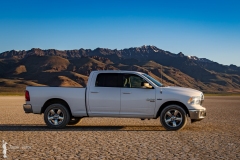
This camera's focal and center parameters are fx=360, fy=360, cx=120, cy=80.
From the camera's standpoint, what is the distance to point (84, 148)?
8.20 m

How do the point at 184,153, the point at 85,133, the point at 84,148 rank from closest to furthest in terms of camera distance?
1. the point at 184,153
2. the point at 84,148
3. the point at 85,133

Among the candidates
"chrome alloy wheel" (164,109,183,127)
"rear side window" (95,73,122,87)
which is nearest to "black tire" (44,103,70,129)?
"rear side window" (95,73,122,87)

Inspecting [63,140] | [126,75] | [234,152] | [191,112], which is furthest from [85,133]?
[234,152]

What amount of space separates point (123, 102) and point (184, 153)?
14.0 ft

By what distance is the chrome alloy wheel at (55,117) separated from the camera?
11.9 metres

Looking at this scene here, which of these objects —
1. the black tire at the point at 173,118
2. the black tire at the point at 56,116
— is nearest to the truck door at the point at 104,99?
the black tire at the point at 56,116

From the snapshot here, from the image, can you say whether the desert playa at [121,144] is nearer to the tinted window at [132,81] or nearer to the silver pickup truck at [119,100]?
the silver pickup truck at [119,100]

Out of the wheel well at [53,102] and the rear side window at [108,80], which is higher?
the rear side window at [108,80]

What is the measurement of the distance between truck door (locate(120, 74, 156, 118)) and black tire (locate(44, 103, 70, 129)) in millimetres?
1861

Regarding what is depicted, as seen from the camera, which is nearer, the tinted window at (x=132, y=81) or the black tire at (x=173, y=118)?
the black tire at (x=173, y=118)

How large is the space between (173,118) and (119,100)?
1822mm

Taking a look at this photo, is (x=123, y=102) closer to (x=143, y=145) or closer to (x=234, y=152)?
(x=143, y=145)

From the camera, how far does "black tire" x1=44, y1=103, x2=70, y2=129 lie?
468 inches

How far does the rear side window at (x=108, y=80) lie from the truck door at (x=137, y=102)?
1.18 feet
